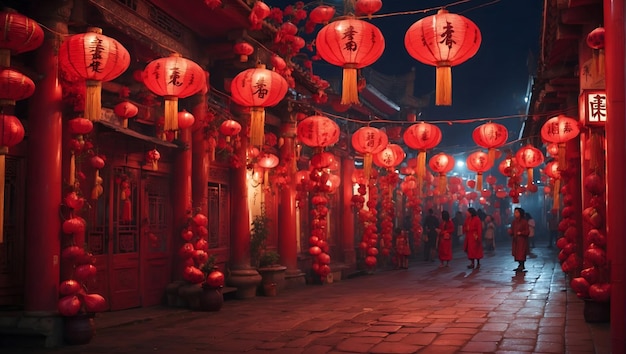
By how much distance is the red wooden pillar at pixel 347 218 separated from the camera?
21.1 meters

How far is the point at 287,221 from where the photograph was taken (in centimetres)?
1634

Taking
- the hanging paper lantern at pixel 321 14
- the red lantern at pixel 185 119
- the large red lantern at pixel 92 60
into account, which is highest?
the hanging paper lantern at pixel 321 14

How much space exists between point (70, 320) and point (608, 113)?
6628mm

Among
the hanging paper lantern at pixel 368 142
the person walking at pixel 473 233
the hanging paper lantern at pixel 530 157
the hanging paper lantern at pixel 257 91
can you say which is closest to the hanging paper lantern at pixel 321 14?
the hanging paper lantern at pixel 257 91

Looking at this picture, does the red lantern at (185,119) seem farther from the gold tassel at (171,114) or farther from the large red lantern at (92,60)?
the large red lantern at (92,60)

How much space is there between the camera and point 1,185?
7414 mm

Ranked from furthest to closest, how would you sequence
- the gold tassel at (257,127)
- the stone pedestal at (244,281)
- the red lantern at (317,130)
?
the red lantern at (317,130) → the stone pedestal at (244,281) → the gold tassel at (257,127)

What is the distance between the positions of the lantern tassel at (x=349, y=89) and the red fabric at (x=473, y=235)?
12.0 meters

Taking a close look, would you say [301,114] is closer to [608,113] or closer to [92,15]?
[92,15]

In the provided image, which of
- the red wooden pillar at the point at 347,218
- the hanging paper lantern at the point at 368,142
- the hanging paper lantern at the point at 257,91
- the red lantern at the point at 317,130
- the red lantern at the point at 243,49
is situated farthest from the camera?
the red wooden pillar at the point at 347,218

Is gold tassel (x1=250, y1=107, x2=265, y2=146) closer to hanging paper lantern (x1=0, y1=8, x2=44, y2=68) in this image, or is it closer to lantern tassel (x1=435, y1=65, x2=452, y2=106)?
lantern tassel (x1=435, y1=65, x2=452, y2=106)

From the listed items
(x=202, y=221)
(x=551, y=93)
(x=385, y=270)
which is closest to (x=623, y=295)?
(x=202, y=221)

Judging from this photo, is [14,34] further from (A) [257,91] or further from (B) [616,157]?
(B) [616,157]

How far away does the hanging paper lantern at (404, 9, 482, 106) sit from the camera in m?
9.10
